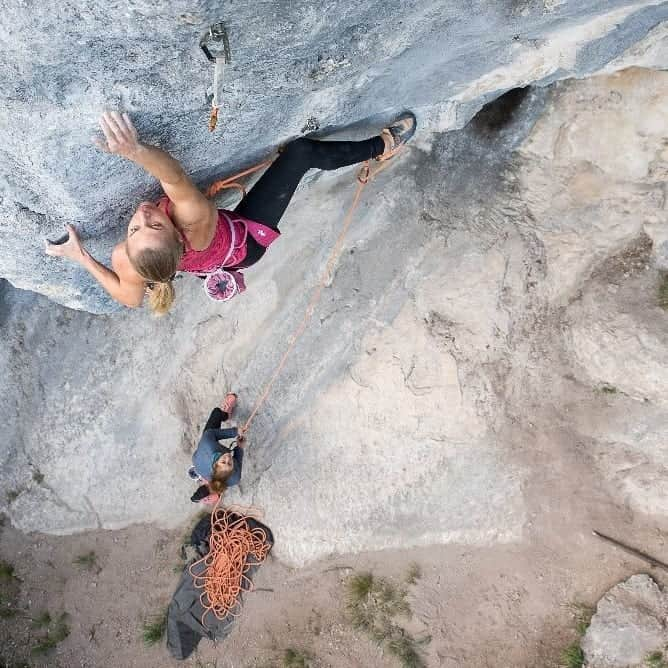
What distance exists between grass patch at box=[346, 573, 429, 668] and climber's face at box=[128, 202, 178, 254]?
295 centimetres

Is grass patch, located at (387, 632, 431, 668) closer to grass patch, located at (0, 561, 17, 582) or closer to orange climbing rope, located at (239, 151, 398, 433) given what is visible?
orange climbing rope, located at (239, 151, 398, 433)

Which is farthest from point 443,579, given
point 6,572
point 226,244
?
point 6,572

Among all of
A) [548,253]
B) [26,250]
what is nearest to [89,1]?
[26,250]

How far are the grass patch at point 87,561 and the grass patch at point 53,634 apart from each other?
1.25ft

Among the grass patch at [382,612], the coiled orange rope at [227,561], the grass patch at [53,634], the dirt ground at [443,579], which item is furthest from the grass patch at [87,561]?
the grass patch at [382,612]

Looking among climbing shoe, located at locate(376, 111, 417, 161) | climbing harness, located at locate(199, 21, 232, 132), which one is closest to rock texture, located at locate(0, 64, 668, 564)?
climbing shoe, located at locate(376, 111, 417, 161)

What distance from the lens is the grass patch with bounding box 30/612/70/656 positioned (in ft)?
14.9

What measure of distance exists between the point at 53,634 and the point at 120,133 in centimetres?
415

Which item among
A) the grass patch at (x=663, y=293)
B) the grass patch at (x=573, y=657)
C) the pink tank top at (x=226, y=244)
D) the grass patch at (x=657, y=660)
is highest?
the pink tank top at (x=226, y=244)

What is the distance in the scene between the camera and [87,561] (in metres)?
4.54

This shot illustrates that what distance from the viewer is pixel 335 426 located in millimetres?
3979

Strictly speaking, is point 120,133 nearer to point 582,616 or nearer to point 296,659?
point 296,659

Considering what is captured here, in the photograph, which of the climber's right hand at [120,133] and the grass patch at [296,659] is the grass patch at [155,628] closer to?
the grass patch at [296,659]

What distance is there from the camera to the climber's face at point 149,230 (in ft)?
7.11
